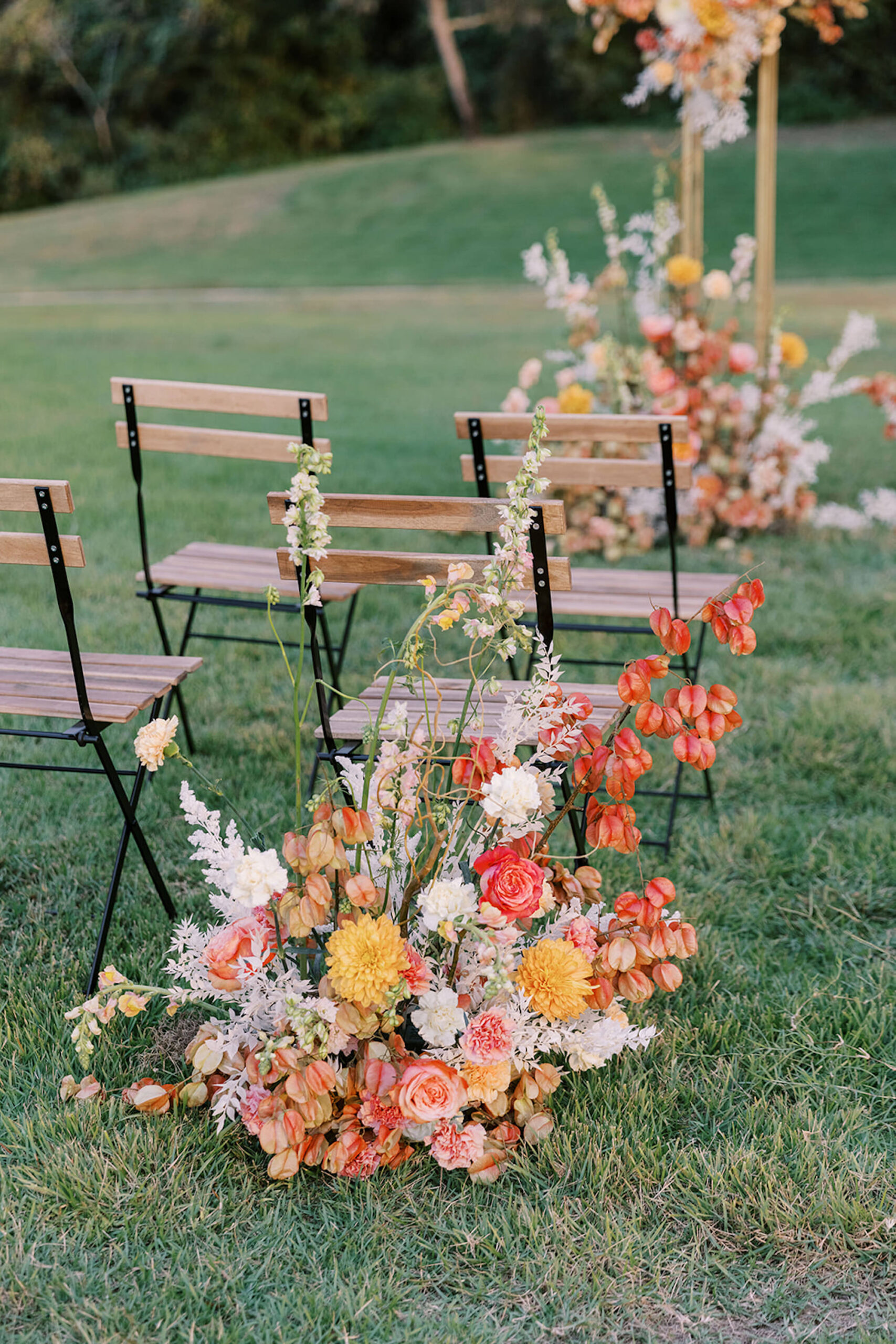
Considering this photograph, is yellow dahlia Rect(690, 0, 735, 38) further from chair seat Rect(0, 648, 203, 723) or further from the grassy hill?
the grassy hill

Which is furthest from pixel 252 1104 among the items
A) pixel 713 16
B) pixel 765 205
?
pixel 765 205

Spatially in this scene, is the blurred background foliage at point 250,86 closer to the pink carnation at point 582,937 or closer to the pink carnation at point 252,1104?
the pink carnation at point 582,937

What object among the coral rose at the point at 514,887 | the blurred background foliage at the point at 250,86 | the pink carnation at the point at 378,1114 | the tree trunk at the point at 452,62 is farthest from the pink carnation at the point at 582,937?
the tree trunk at the point at 452,62

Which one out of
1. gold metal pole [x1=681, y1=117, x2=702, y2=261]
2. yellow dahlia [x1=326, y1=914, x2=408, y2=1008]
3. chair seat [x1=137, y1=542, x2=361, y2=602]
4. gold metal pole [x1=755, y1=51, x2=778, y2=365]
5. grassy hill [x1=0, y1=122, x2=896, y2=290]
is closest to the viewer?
yellow dahlia [x1=326, y1=914, x2=408, y2=1008]

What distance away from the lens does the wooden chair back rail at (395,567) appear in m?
2.29

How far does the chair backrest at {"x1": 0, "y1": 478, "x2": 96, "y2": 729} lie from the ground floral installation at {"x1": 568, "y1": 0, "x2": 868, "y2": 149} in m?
3.68

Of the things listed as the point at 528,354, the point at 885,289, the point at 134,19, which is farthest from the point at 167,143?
the point at 528,354

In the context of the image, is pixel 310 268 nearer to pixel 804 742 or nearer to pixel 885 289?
pixel 885 289

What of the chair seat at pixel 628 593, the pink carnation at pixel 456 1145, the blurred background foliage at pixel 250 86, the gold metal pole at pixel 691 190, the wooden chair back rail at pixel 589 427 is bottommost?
the pink carnation at pixel 456 1145

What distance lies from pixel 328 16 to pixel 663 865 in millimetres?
34840

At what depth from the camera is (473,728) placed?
2379 millimetres

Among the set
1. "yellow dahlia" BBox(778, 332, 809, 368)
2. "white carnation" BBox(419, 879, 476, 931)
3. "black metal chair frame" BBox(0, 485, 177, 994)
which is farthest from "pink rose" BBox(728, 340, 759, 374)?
"white carnation" BBox(419, 879, 476, 931)

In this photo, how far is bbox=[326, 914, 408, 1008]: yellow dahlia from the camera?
2002 millimetres

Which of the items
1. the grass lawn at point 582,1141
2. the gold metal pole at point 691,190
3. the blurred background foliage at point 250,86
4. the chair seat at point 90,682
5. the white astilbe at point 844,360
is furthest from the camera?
the blurred background foliage at point 250,86
